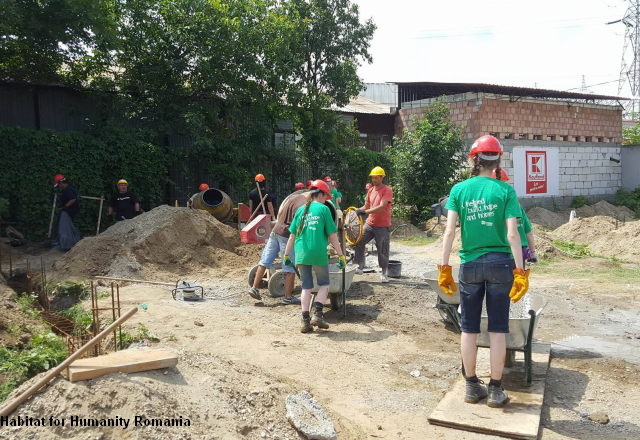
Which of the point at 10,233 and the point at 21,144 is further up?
the point at 21,144

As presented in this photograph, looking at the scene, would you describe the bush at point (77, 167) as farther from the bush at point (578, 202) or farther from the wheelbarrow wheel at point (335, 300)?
the bush at point (578, 202)

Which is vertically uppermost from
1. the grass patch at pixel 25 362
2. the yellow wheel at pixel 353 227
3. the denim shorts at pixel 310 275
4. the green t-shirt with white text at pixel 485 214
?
the green t-shirt with white text at pixel 485 214

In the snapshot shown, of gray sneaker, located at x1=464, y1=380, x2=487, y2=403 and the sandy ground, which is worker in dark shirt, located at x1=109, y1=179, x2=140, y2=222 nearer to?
the sandy ground

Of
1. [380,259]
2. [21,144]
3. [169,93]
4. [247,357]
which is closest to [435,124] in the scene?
[169,93]

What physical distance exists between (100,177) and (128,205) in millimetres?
2003

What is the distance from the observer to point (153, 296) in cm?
831

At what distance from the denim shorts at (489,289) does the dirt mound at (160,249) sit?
6903 millimetres

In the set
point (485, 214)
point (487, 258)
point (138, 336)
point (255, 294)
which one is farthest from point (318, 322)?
point (485, 214)

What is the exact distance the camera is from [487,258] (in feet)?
13.6

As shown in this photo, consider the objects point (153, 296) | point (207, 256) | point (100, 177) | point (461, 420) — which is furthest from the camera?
point (100, 177)

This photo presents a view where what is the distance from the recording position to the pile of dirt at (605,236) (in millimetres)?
12703

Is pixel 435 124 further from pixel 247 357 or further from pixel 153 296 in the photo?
pixel 247 357

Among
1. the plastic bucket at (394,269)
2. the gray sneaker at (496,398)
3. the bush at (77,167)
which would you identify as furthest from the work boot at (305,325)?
the bush at (77,167)

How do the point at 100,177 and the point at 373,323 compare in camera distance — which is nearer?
the point at 373,323
